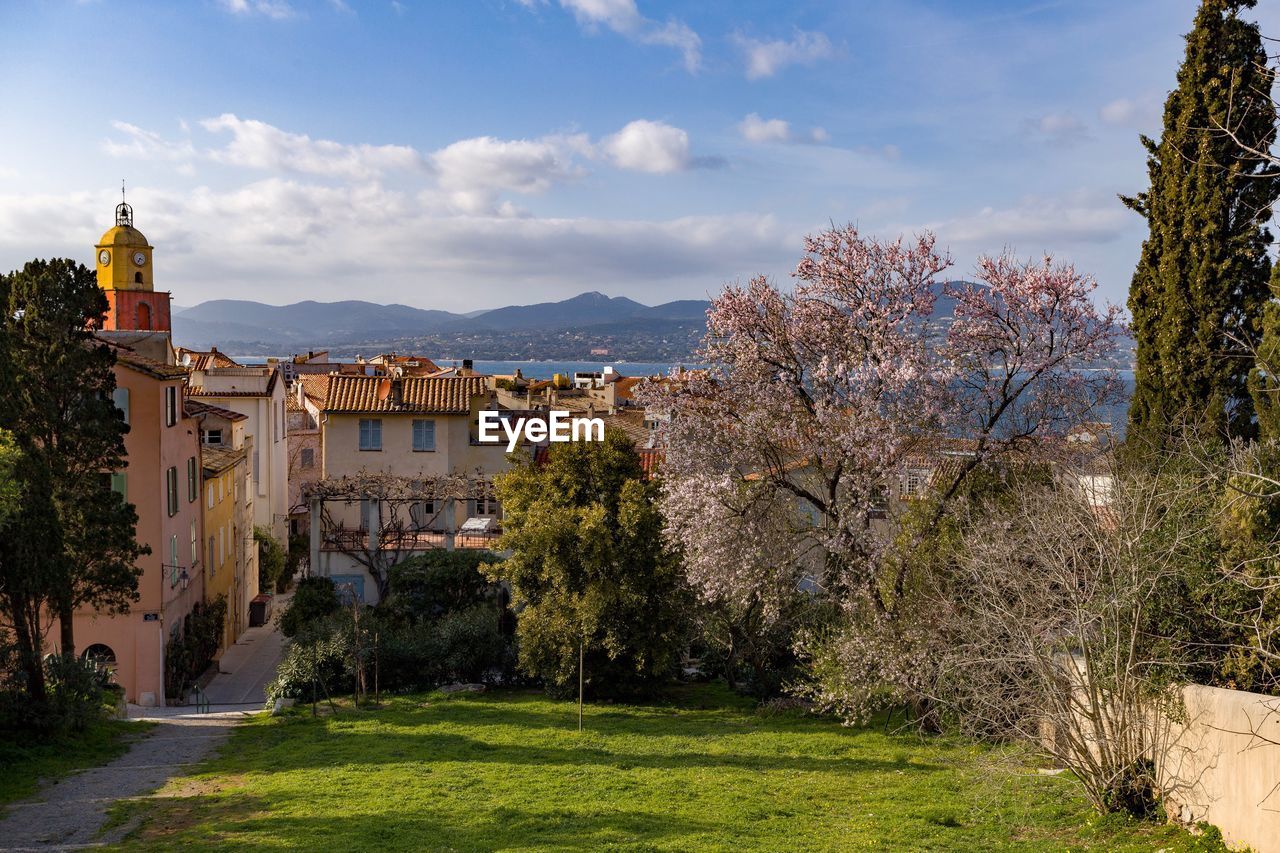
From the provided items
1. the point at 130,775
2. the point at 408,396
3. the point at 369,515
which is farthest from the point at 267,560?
the point at 130,775

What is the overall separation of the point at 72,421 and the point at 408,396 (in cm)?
2130

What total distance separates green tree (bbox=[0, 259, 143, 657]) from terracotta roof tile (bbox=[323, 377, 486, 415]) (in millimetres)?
18817

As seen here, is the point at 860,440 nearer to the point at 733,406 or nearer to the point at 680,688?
the point at 733,406

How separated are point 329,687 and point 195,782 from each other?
9.35m

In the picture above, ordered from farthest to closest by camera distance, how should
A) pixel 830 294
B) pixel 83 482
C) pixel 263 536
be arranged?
pixel 263 536 → pixel 83 482 → pixel 830 294

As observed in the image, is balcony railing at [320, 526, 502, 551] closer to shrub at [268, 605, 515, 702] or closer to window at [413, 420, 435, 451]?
shrub at [268, 605, 515, 702]

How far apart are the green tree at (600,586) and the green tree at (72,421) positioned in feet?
31.5

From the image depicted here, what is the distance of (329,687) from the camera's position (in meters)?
28.9

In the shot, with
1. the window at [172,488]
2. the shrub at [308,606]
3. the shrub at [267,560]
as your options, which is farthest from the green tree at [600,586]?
the shrub at [267,560]

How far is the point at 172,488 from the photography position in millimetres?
33188

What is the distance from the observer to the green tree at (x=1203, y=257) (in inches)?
851

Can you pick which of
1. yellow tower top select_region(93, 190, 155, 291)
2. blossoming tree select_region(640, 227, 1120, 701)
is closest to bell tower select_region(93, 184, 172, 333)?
yellow tower top select_region(93, 190, 155, 291)

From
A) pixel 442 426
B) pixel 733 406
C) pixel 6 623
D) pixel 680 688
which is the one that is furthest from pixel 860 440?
pixel 442 426

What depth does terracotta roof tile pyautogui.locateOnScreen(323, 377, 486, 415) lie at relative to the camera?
45.4m
